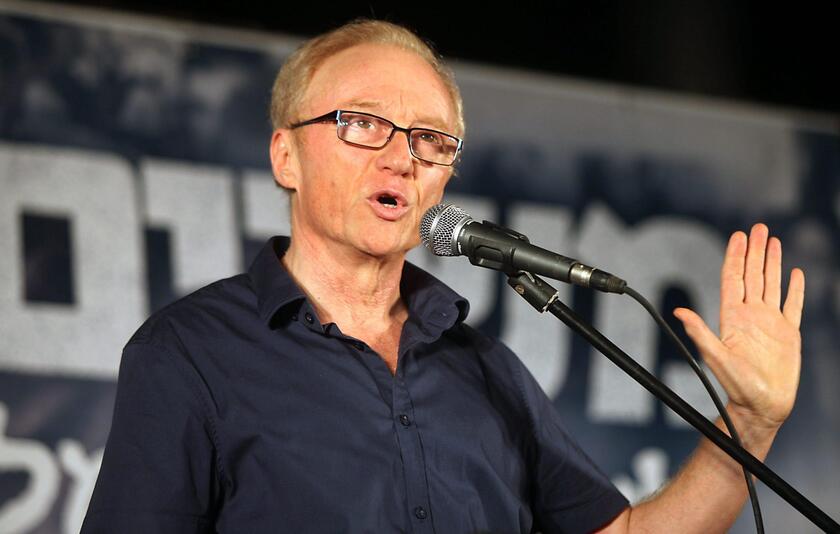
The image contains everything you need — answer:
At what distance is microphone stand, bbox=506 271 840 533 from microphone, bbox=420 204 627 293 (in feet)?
0.09

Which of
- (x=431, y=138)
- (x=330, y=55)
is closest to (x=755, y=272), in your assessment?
(x=431, y=138)

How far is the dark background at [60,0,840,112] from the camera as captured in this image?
341 cm

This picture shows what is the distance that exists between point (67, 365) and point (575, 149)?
196 cm

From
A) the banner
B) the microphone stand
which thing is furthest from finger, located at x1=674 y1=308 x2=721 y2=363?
the banner

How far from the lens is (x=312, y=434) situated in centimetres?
176

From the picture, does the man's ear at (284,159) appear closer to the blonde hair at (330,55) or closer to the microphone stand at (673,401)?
the blonde hair at (330,55)

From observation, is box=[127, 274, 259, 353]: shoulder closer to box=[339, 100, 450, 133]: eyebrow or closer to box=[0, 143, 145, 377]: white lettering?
box=[339, 100, 450, 133]: eyebrow

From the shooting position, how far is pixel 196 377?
1.74 meters

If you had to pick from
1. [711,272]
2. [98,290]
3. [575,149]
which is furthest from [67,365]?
[711,272]

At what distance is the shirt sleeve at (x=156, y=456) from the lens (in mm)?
1603

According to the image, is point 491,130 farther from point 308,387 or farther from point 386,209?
point 308,387

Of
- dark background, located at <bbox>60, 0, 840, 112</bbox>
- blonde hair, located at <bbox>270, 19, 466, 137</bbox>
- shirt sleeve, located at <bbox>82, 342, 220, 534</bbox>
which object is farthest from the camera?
dark background, located at <bbox>60, 0, 840, 112</bbox>

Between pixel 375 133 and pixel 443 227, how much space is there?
1.38ft

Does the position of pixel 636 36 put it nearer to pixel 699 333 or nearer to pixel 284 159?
pixel 284 159
